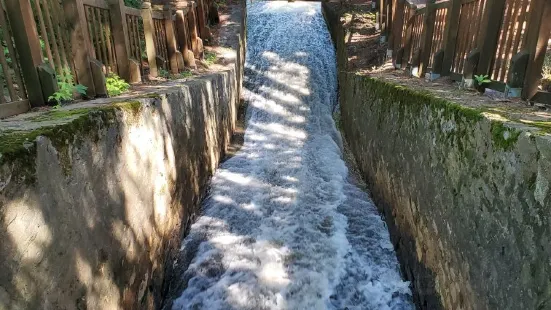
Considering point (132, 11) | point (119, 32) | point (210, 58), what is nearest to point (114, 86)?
point (119, 32)

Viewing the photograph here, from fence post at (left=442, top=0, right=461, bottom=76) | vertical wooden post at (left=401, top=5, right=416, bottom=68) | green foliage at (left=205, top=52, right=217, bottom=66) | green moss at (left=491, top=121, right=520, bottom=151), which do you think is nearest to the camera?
green moss at (left=491, top=121, right=520, bottom=151)

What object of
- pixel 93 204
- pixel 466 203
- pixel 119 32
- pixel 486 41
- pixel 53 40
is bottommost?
pixel 466 203

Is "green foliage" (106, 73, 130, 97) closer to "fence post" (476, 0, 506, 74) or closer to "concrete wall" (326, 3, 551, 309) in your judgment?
"concrete wall" (326, 3, 551, 309)

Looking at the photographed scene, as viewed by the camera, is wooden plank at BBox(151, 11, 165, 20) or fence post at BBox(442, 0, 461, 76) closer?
fence post at BBox(442, 0, 461, 76)

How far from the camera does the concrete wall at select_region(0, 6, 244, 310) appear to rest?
1.83m

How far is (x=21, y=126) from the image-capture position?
2428mm

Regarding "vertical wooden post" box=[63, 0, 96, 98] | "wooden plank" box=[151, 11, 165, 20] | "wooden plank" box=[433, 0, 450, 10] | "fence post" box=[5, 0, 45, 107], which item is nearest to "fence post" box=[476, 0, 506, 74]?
"wooden plank" box=[433, 0, 450, 10]

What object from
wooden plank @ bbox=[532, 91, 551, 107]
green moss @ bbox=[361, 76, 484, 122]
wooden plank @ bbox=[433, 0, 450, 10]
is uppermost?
wooden plank @ bbox=[433, 0, 450, 10]

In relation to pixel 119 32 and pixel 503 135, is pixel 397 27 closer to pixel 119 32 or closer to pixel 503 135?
pixel 119 32

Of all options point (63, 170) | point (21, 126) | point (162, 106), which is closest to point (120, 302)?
point (63, 170)

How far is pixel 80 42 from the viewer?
411 centimetres

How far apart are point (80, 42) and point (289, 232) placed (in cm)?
374

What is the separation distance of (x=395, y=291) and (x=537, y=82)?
2707 millimetres

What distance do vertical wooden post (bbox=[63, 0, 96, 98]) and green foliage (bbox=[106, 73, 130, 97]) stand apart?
1.02 ft
